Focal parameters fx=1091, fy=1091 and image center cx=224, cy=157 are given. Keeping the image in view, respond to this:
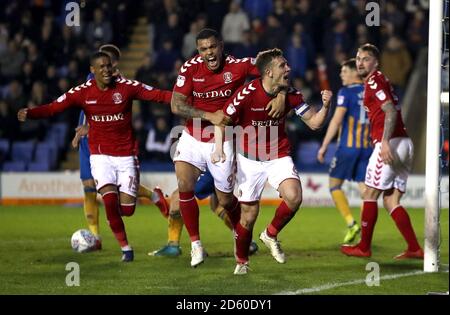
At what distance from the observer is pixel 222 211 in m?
11.8

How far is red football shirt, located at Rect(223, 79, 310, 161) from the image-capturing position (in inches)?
391

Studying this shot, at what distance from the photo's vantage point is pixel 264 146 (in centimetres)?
1015

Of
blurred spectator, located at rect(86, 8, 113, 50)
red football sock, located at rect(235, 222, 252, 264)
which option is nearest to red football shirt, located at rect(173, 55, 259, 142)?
red football sock, located at rect(235, 222, 252, 264)

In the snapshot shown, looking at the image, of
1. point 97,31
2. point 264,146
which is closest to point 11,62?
point 97,31

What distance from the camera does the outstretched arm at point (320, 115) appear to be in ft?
31.6

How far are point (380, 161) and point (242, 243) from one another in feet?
6.54

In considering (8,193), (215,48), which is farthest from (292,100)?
(8,193)

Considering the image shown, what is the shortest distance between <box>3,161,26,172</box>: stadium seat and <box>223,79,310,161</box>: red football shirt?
10625 mm

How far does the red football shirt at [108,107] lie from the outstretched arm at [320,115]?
1.59 meters

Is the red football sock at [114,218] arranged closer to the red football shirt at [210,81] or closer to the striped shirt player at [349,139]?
the red football shirt at [210,81]

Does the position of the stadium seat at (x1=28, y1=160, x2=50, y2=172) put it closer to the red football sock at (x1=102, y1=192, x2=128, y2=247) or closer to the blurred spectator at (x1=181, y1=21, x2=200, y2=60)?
the blurred spectator at (x1=181, y1=21, x2=200, y2=60)

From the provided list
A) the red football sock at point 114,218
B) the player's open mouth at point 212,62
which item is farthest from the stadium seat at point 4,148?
the player's open mouth at point 212,62

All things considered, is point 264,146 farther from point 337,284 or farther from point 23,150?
point 23,150

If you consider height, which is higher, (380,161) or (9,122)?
(9,122)
